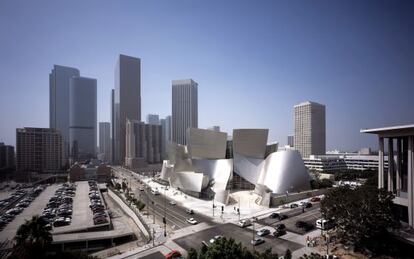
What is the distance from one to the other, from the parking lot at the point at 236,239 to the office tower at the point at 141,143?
373ft

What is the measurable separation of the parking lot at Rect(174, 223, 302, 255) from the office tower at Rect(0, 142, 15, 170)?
12461 cm

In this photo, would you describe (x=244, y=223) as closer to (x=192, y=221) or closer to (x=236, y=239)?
(x=236, y=239)

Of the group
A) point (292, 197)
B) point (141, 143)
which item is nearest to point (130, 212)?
point (292, 197)

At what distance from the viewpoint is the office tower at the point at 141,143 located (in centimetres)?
14938

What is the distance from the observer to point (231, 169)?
55938mm

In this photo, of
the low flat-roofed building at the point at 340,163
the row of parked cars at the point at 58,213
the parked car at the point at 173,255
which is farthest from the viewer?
the low flat-roofed building at the point at 340,163

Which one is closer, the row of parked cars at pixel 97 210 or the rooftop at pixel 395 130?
the rooftop at pixel 395 130

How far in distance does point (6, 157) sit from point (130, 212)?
113 metres

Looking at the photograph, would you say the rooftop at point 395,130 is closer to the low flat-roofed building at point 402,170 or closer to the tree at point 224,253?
the low flat-roofed building at point 402,170

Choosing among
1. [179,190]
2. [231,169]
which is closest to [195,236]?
[231,169]

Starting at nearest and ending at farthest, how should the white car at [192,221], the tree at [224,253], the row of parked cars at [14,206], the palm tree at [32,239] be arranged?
the tree at [224,253]
the palm tree at [32,239]
the white car at [192,221]
the row of parked cars at [14,206]

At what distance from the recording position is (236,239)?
29.1 metres

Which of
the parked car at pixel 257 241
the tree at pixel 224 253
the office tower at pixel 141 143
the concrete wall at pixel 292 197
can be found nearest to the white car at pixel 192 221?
the parked car at pixel 257 241

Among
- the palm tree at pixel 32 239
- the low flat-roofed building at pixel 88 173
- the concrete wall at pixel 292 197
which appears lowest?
the low flat-roofed building at pixel 88 173
